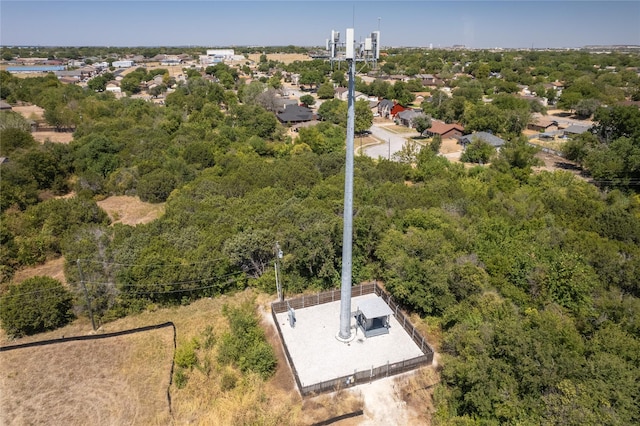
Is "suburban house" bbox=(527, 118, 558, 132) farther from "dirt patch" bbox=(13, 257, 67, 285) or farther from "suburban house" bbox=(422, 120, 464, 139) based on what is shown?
"dirt patch" bbox=(13, 257, 67, 285)

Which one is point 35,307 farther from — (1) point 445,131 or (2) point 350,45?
(1) point 445,131

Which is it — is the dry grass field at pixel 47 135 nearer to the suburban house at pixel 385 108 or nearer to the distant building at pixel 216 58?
the suburban house at pixel 385 108

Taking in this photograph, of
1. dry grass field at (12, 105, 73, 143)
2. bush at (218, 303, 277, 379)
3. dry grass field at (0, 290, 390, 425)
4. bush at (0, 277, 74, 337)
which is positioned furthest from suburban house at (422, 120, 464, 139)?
dry grass field at (12, 105, 73, 143)

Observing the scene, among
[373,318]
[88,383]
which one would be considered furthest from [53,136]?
[373,318]

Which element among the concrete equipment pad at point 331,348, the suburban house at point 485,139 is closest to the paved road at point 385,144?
the suburban house at point 485,139

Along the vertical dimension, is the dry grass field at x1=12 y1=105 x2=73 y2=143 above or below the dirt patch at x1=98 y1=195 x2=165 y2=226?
above
